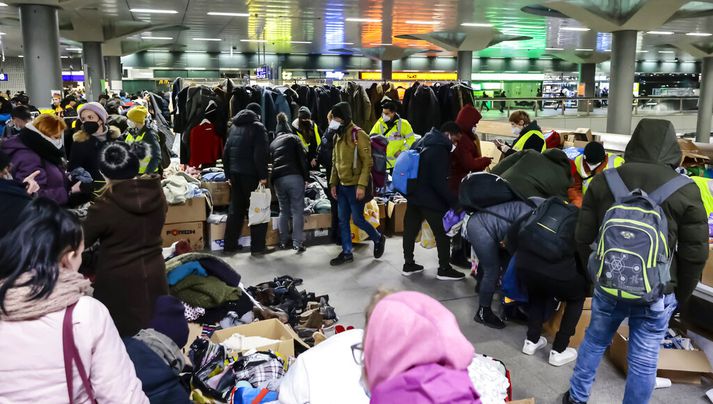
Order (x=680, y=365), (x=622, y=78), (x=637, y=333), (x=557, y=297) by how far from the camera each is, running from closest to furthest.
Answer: (x=637, y=333) → (x=680, y=365) → (x=557, y=297) → (x=622, y=78)

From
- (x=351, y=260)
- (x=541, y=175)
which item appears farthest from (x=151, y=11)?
(x=541, y=175)

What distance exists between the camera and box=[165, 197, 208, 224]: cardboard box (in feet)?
22.3

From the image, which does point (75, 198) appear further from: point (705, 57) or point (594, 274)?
point (705, 57)

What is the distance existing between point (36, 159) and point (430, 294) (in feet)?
12.1

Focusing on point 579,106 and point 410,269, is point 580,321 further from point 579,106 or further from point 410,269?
point 579,106

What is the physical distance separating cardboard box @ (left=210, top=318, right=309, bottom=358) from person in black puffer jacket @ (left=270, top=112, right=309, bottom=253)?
2935 millimetres

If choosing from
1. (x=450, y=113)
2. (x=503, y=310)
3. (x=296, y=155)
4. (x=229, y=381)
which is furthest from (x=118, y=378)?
(x=450, y=113)

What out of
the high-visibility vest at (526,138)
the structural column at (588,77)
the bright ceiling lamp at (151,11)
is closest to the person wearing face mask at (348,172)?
the high-visibility vest at (526,138)

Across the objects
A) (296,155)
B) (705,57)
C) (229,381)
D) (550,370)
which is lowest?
(550,370)

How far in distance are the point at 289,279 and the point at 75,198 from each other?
2157 millimetres

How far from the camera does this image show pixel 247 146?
6.64m

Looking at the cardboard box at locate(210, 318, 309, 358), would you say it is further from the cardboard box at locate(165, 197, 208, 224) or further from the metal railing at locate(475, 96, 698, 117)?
the metal railing at locate(475, 96, 698, 117)

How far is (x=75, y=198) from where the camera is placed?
5.38 m

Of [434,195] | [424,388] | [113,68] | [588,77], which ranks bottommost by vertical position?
[434,195]
